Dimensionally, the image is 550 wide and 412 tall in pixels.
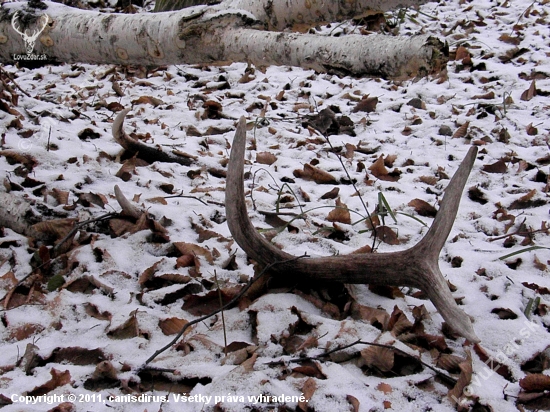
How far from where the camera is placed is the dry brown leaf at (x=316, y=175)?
3004 mm

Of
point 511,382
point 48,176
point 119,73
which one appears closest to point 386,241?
point 511,382

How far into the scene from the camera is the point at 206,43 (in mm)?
2100

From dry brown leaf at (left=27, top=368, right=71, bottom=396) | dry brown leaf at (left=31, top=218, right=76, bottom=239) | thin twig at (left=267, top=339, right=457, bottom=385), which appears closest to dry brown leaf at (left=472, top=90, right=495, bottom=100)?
thin twig at (left=267, top=339, right=457, bottom=385)

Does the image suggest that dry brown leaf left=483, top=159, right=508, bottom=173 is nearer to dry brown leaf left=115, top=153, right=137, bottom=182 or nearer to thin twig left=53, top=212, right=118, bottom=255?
dry brown leaf left=115, top=153, right=137, bottom=182

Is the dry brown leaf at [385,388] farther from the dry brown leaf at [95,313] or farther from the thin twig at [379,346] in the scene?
the dry brown leaf at [95,313]

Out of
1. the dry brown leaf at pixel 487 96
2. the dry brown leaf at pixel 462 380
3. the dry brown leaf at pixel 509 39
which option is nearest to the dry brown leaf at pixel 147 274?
the dry brown leaf at pixel 462 380

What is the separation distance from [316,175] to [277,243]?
2.99ft

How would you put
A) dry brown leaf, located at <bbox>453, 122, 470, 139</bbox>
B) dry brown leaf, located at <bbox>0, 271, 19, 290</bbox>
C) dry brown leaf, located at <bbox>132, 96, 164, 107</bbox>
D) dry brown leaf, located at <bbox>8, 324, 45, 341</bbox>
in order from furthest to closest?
dry brown leaf, located at <bbox>132, 96, 164, 107</bbox> → dry brown leaf, located at <bbox>453, 122, 470, 139</bbox> → dry brown leaf, located at <bbox>0, 271, 19, 290</bbox> → dry brown leaf, located at <bbox>8, 324, 45, 341</bbox>

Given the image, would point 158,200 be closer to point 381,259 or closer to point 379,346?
point 381,259

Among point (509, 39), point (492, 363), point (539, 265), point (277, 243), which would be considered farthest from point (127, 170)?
point (509, 39)

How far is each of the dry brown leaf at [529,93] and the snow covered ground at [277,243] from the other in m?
0.02

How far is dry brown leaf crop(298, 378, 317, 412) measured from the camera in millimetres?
1418

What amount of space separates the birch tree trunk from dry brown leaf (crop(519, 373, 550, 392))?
43.0 inches

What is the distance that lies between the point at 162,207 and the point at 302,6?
1258 mm
